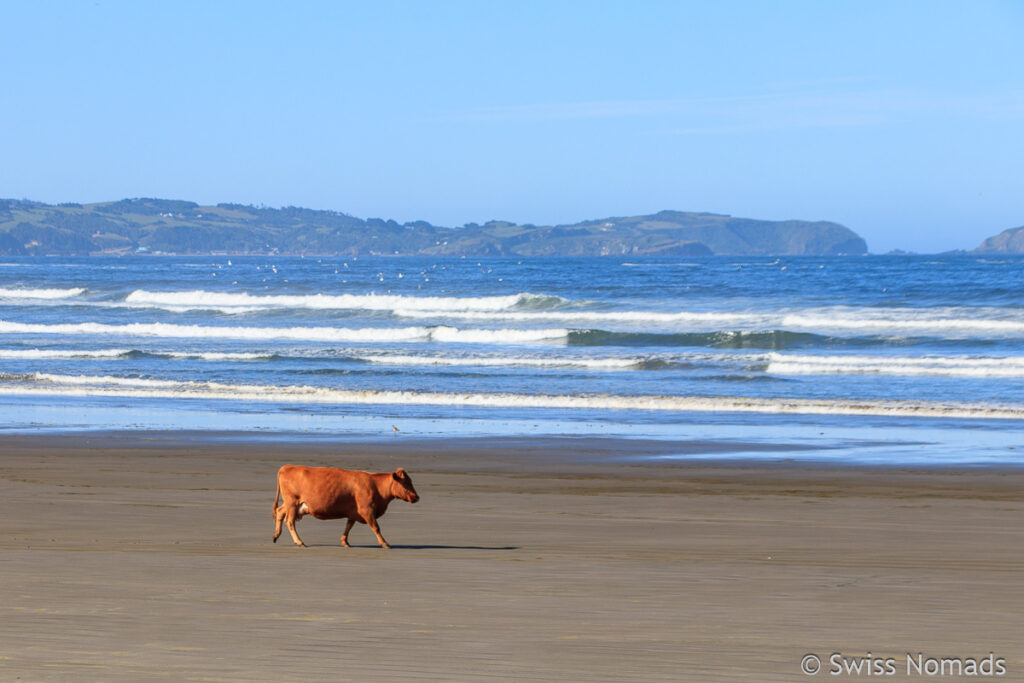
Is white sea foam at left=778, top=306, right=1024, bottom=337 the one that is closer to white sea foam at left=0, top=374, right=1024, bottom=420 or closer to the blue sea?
the blue sea

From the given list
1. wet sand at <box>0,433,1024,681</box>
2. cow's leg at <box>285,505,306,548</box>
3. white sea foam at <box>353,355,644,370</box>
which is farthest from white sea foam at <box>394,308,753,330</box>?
cow's leg at <box>285,505,306,548</box>

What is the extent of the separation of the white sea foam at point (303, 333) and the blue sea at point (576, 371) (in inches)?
5.0

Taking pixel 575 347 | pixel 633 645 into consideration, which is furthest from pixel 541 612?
pixel 575 347

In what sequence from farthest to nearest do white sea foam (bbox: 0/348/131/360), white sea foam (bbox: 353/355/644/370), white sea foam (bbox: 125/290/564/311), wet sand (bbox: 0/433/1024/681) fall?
1. white sea foam (bbox: 125/290/564/311)
2. white sea foam (bbox: 0/348/131/360)
3. white sea foam (bbox: 353/355/644/370)
4. wet sand (bbox: 0/433/1024/681)

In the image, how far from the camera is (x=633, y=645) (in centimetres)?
529

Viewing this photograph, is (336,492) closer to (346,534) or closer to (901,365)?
(346,534)

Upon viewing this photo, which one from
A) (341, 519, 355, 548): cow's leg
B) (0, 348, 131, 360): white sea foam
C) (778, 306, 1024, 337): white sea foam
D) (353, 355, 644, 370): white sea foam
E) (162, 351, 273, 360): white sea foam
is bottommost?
(0, 348, 131, 360): white sea foam

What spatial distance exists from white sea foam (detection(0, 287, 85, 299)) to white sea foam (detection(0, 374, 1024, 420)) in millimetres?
44887

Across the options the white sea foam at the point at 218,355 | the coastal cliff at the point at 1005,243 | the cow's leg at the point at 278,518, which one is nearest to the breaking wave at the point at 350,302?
the white sea foam at the point at 218,355

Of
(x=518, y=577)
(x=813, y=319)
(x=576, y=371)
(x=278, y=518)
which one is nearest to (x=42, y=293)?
(x=813, y=319)

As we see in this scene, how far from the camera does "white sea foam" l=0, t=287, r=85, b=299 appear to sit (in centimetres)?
6558

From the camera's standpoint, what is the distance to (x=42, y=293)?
67688 millimetres

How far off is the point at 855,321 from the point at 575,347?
11.7m

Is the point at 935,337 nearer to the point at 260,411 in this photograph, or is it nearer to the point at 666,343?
the point at 666,343
